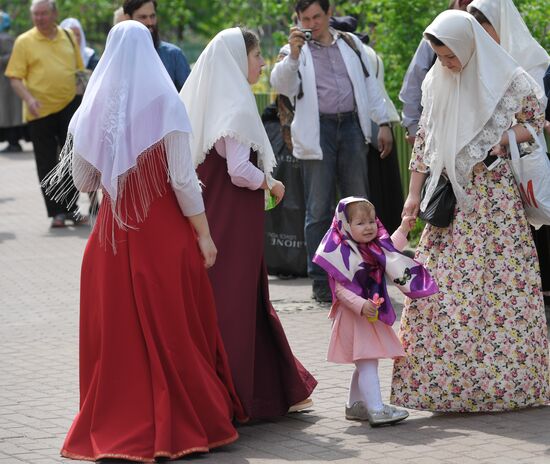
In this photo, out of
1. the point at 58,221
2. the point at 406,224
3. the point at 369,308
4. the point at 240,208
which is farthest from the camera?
the point at 58,221

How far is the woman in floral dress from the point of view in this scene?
6141mm

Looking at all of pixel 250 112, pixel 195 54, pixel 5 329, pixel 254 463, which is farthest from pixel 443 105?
pixel 195 54

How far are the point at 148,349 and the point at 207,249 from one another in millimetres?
492

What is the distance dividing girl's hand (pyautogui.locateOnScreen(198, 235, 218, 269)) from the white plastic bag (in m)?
1.51

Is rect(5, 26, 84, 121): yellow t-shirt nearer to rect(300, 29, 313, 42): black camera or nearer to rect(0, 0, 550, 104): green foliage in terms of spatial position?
rect(0, 0, 550, 104): green foliage

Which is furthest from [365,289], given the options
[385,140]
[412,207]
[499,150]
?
[385,140]

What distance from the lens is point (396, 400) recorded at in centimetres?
621

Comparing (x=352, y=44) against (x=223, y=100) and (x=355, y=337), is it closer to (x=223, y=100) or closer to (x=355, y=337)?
(x=223, y=100)

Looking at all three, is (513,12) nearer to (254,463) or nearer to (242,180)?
(242,180)

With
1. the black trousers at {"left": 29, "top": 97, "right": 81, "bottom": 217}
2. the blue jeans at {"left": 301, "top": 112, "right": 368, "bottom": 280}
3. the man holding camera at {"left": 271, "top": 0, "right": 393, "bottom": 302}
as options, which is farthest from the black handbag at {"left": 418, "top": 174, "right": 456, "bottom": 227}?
the black trousers at {"left": 29, "top": 97, "right": 81, "bottom": 217}

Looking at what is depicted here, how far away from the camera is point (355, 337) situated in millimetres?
6066

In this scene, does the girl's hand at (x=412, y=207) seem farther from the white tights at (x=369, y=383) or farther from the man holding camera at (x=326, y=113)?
the man holding camera at (x=326, y=113)

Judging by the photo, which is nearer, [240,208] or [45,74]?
[240,208]

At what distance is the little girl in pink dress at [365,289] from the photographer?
19.7ft
